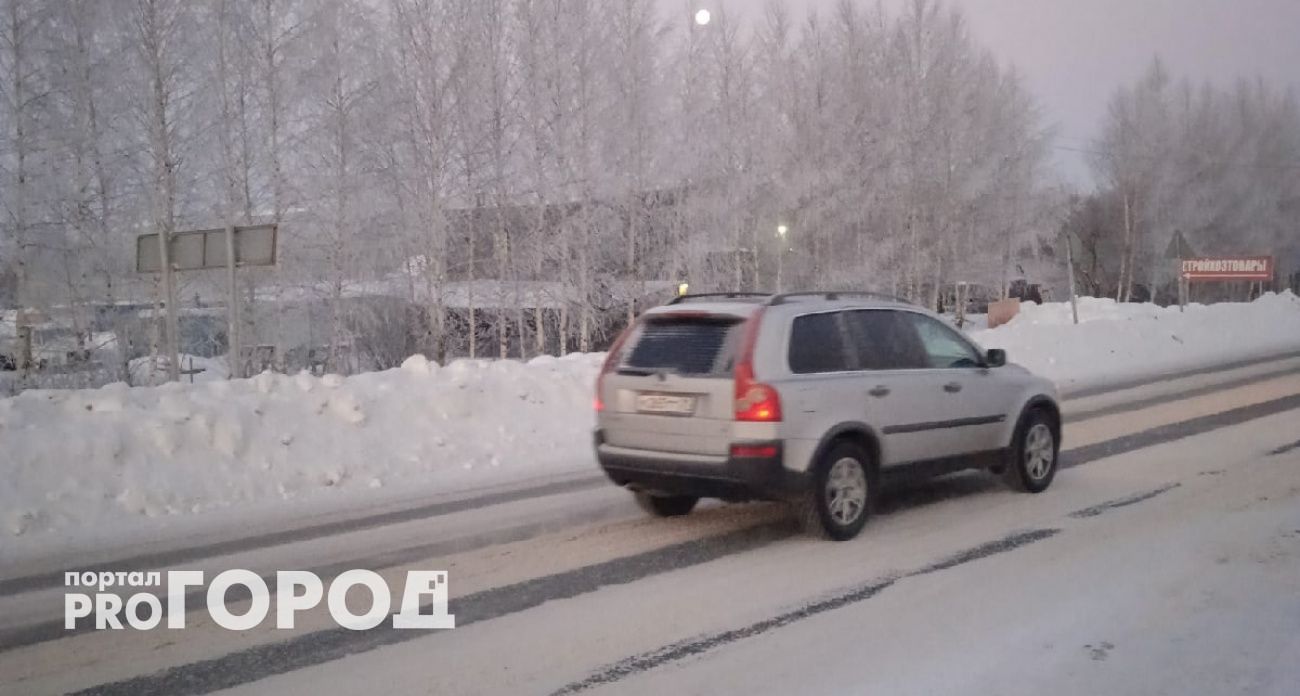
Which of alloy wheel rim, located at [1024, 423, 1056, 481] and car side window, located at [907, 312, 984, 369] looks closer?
car side window, located at [907, 312, 984, 369]

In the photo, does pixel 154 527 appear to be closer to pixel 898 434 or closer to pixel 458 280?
pixel 898 434

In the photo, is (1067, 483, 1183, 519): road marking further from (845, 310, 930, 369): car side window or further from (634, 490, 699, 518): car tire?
(634, 490, 699, 518): car tire

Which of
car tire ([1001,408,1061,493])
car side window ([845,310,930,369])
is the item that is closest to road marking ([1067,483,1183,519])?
car tire ([1001,408,1061,493])

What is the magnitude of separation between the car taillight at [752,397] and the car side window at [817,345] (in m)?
0.31

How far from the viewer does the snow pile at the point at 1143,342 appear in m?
20.8

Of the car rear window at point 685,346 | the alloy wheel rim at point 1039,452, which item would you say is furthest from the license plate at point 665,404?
the alloy wheel rim at point 1039,452

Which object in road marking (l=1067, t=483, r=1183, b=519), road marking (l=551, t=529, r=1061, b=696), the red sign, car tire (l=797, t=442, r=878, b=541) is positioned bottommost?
road marking (l=551, t=529, r=1061, b=696)

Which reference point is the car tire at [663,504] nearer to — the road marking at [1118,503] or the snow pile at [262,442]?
the snow pile at [262,442]

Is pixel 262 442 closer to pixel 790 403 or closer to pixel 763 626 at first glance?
pixel 790 403

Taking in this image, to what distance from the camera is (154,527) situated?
835 centimetres

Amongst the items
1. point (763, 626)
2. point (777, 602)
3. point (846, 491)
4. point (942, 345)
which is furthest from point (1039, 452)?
point (763, 626)

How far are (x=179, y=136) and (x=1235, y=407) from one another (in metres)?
17.3

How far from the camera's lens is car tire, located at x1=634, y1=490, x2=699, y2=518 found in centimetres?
822

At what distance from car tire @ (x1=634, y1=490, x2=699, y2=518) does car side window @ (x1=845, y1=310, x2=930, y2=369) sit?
178 cm
